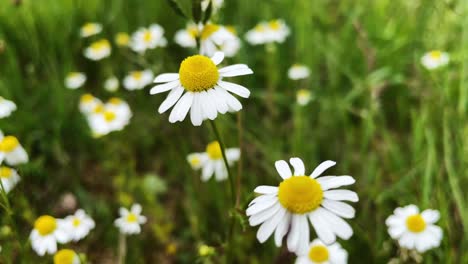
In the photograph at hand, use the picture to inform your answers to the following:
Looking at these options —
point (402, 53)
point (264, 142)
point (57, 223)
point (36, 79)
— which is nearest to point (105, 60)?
point (36, 79)

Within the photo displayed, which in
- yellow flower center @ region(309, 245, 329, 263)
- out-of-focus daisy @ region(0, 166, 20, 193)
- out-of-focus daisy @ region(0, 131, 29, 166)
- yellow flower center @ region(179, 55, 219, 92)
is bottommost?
out-of-focus daisy @ region(0, 166, 20, 193)

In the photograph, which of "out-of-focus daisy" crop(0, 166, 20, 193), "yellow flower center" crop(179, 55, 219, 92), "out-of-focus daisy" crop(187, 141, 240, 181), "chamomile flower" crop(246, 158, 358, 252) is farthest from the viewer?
"out-of-focus daisy" crop(187, 141, 240, 181)

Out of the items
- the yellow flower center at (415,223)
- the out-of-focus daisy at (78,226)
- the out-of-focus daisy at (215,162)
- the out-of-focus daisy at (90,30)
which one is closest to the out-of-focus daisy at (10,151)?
the out-of-focus daisy at (78,226)

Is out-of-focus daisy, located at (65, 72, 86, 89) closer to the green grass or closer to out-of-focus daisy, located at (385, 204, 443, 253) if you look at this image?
the green grass

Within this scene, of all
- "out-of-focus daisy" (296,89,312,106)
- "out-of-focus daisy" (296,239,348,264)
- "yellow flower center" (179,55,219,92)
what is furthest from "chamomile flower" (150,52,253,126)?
"out-of-focus daisy" (296,89,312,106)

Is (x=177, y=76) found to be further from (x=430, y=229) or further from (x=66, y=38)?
(x=66, y=38)

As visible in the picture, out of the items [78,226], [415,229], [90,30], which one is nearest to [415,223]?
[415,229]

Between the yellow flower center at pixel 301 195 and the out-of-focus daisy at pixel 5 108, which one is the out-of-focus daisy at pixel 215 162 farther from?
the yellow flower center at pixel 301 195
